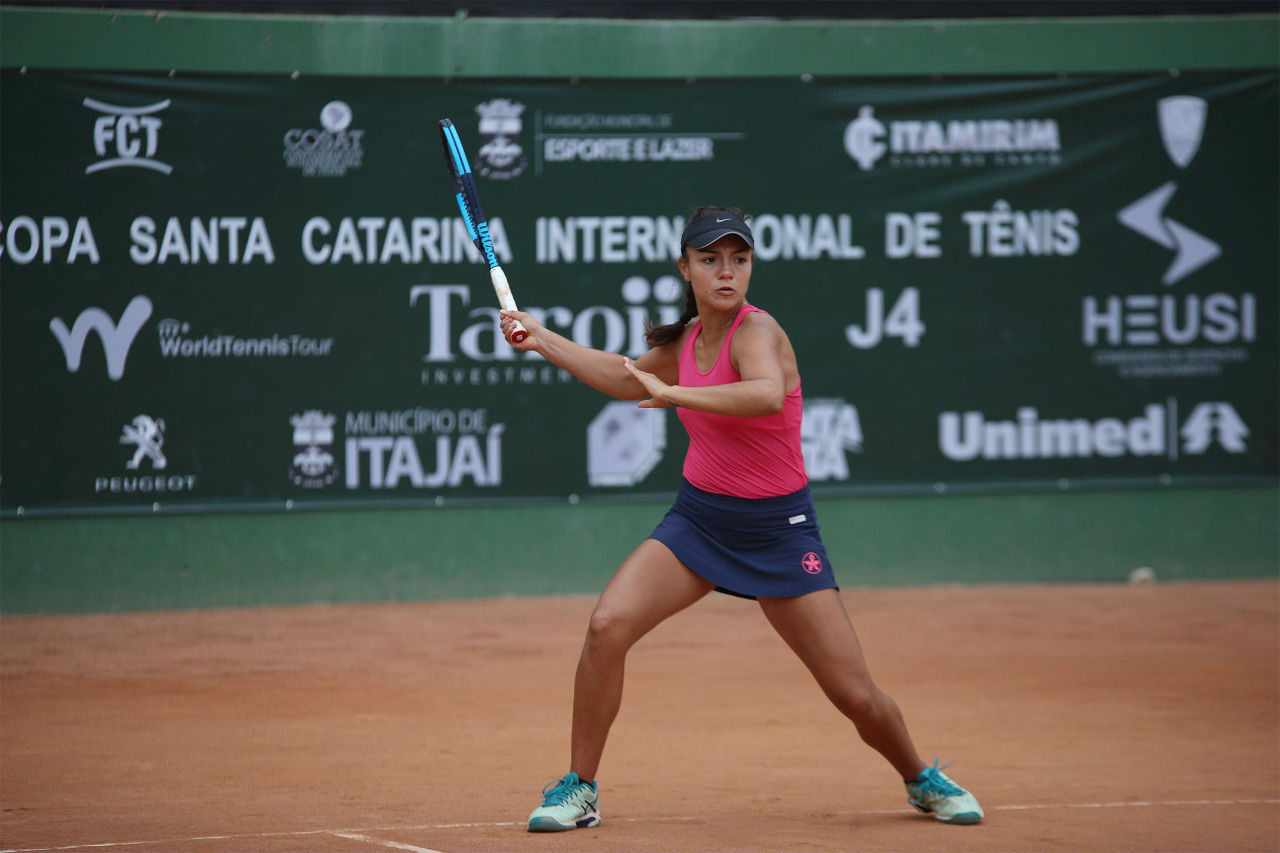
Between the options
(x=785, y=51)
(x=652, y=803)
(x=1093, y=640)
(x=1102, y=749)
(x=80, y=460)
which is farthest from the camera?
(x=785, y=51)

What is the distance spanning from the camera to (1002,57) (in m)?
10.4

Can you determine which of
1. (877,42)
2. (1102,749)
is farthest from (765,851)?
(877,42)

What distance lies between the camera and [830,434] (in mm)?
10289

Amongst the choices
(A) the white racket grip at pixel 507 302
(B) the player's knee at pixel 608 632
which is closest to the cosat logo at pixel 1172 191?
(A) the white racket grip at pixel 507 302

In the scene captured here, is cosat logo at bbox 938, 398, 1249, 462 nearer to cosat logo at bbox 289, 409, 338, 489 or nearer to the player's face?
cosat logo at bbox 289, 409, 338, 489

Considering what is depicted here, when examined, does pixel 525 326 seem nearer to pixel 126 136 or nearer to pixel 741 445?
pixel 741 445

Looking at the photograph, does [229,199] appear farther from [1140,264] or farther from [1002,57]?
[1140,264]

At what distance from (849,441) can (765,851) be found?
573 cm

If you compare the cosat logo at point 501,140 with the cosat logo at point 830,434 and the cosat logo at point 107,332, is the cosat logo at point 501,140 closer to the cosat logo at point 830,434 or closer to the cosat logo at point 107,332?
the cosat logo at point 107,332

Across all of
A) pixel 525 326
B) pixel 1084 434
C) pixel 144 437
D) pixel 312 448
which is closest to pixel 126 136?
pixel 144 437

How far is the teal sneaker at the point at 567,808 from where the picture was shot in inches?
194

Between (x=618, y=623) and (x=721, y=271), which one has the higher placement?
(x=721, y=271)

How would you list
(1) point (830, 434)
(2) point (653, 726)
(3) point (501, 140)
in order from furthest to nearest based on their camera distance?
(1) point (830, 434)
(3) point (501, 140)
(2) point (653, 726)

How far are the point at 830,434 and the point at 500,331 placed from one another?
217 cm
